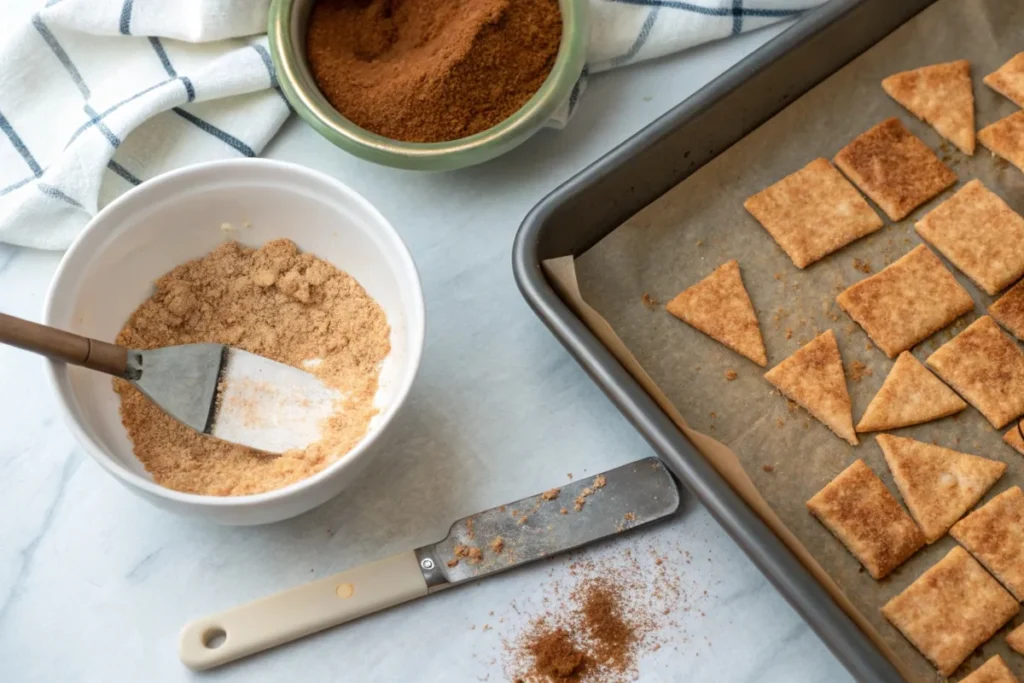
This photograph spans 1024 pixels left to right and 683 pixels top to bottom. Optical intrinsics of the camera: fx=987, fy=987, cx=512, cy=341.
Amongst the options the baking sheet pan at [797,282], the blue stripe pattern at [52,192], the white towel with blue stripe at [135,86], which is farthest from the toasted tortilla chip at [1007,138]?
the blue stripe pattern at [52,192]

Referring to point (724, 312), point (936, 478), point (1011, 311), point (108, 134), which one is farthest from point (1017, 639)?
point (108, 134)

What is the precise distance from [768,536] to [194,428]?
0.75 metres

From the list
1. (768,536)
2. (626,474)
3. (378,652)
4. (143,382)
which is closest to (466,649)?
(378,652)

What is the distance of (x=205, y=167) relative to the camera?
4.44ft

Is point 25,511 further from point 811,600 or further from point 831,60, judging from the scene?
point 831,60

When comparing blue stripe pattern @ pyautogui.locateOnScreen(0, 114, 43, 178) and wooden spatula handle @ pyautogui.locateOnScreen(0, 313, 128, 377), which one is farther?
blue stripe pattern @ pyautogui.locateOnScreen(0, 114, 43, 178)

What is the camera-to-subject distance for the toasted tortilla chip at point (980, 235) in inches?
60.3

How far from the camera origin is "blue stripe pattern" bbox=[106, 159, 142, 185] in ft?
5.08

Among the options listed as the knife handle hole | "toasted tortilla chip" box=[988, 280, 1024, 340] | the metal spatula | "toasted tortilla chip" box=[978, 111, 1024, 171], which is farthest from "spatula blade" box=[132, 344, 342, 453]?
"toasted tortilla chip" box=[978, 111, 1024, 171]

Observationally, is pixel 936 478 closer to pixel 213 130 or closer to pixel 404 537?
pixel 404 537

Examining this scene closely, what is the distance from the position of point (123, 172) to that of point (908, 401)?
1.25m

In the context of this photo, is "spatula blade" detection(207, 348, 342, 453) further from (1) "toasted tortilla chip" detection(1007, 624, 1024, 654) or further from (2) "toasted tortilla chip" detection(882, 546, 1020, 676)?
(1) "toasted tortilla chip" detection(1007, 624, 1024, 654)

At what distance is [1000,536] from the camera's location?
4.58 feet

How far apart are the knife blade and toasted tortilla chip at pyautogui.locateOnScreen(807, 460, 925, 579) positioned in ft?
0.70
